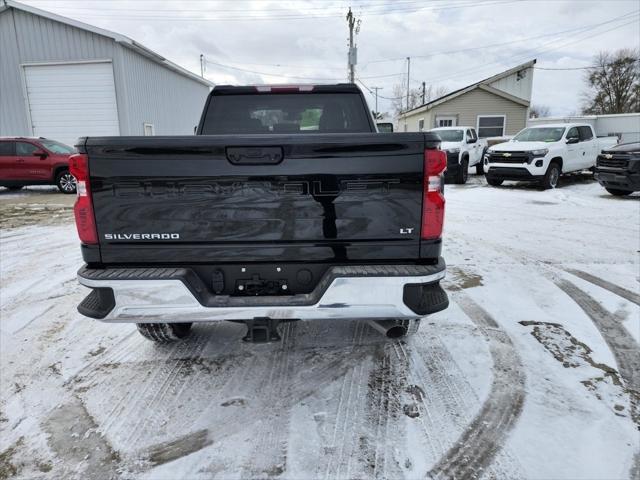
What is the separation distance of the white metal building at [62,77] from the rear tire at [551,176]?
1446cm

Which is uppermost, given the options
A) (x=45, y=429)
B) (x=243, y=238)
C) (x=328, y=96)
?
(x=328, y=96)

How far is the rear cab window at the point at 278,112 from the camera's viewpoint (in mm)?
4090

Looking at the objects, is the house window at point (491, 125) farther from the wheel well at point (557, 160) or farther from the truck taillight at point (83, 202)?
the truck taillight at point (83, 202)

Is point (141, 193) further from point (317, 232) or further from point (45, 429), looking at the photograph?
point (45, 429)

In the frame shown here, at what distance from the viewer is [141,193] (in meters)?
2.45

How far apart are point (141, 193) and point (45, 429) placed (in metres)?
1.50

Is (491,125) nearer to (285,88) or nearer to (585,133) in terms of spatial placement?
(585,133)

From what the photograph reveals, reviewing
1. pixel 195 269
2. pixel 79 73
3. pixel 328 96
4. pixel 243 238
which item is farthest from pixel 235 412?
pixel 79 73

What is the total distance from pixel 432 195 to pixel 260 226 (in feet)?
3.29

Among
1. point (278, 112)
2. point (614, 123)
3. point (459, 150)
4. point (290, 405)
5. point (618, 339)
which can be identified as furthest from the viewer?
point (614, 123)

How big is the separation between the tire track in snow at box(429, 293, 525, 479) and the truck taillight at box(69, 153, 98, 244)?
7.40ft

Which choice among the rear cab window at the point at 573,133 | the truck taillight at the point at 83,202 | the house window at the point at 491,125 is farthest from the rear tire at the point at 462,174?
the truck taillight at the point at 83,202

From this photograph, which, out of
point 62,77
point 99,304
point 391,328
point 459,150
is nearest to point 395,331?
point 391,328

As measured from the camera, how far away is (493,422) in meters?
2.56
